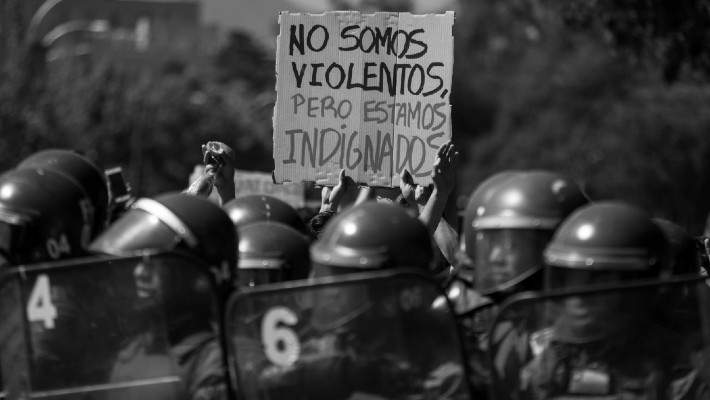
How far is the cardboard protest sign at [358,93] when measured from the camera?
277 inches

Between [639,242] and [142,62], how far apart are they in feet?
283

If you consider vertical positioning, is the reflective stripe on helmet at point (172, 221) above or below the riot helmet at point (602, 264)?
above

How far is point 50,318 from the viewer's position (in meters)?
4.64

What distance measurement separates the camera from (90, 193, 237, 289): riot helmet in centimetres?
479

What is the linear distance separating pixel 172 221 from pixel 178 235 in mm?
56

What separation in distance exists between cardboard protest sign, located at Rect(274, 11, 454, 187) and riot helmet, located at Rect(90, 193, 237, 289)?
7.13ft

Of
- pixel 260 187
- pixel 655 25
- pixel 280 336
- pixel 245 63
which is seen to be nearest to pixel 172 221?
pixel 280 336

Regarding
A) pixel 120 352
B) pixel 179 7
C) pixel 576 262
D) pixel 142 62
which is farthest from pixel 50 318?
pixel 179 7

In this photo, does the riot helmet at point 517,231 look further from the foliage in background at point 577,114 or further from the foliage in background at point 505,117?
the foliage in background at point 577,114

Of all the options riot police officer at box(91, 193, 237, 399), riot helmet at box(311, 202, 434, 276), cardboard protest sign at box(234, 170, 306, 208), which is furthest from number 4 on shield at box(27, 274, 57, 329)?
cardboard protest sign at box(234, 170, 306, 208)

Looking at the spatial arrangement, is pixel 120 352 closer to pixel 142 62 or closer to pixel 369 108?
pixel 369 108

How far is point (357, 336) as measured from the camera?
170 inches

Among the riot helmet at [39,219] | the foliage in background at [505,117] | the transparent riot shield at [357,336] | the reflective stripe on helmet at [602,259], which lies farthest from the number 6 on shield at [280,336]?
the foliage in background at [505,117]

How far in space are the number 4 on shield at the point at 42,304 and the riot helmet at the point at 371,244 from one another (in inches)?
33.7
